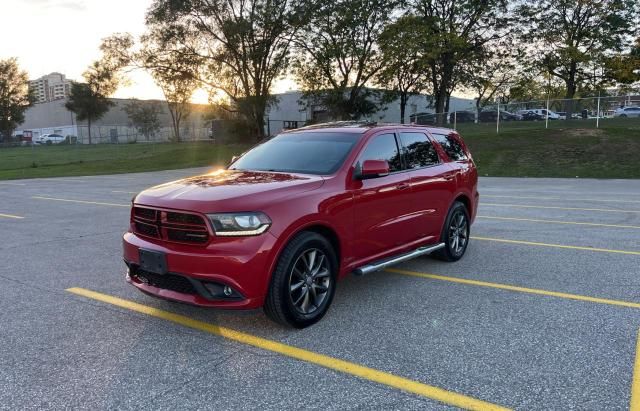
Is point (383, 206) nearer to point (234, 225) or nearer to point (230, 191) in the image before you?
point (230, 191)

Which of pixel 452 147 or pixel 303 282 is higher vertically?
pixel 452 147

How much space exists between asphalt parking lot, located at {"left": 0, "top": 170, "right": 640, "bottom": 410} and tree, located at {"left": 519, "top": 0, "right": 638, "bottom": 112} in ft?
115

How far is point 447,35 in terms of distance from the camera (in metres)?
31.8

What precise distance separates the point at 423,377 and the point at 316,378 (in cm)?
72

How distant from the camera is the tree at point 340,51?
33875 millimetres

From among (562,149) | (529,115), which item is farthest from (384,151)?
(529,115)

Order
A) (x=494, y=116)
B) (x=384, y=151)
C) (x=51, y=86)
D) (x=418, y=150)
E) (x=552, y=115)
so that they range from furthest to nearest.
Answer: (x=51, y=86) → (x=494, y=116) → (x=552, y=115) → (x=418, y=150) → (x=384, y=151)

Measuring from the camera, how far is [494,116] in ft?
106

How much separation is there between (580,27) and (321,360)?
41.6 meters

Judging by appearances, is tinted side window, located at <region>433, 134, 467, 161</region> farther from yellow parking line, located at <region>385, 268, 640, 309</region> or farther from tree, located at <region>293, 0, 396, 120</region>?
tree, located at <region>293, 0, 396, 120</region>

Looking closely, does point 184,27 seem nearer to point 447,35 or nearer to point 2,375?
point 447,35

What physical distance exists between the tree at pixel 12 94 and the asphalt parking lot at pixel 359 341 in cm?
8413

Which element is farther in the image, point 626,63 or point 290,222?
point 626,63

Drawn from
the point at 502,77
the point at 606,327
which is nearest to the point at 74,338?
the point at 606,327
